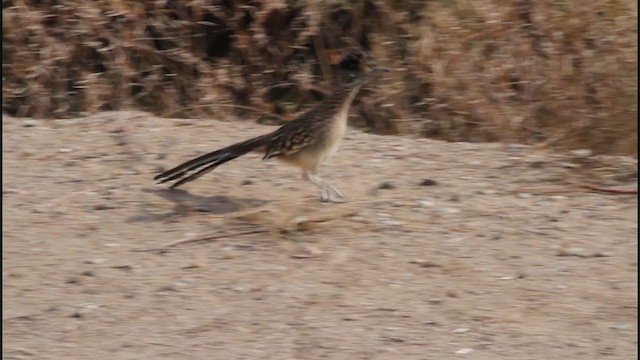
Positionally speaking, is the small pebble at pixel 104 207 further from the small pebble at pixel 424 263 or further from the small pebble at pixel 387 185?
the small pebble at pixel 424 263

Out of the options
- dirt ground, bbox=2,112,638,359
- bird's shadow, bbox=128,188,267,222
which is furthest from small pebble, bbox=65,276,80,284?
bird's shadow, bbox=128,188,267,222

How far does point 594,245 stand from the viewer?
5.70 metres

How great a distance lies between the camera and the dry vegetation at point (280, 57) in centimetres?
819

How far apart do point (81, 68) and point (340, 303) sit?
4.79 meters

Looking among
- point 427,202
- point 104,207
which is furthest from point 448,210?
point 104,207

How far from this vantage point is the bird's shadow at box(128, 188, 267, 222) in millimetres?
6098

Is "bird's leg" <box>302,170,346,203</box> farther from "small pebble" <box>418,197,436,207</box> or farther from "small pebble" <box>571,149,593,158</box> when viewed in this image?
"small pebble" <box>571,149,593,158</box>

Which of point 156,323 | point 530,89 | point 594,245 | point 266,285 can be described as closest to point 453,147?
point 530,89

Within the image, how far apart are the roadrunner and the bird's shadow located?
8cm

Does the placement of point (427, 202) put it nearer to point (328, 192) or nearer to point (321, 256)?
point (328, 192)

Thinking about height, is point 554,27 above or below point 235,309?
above

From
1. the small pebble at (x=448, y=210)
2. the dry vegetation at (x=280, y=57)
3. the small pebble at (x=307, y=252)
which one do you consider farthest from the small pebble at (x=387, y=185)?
the dry vegetation at (x=280, y=57)

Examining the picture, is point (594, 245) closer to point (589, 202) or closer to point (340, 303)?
point (589, 202)

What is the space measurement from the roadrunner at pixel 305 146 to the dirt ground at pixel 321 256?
15 centimetres
